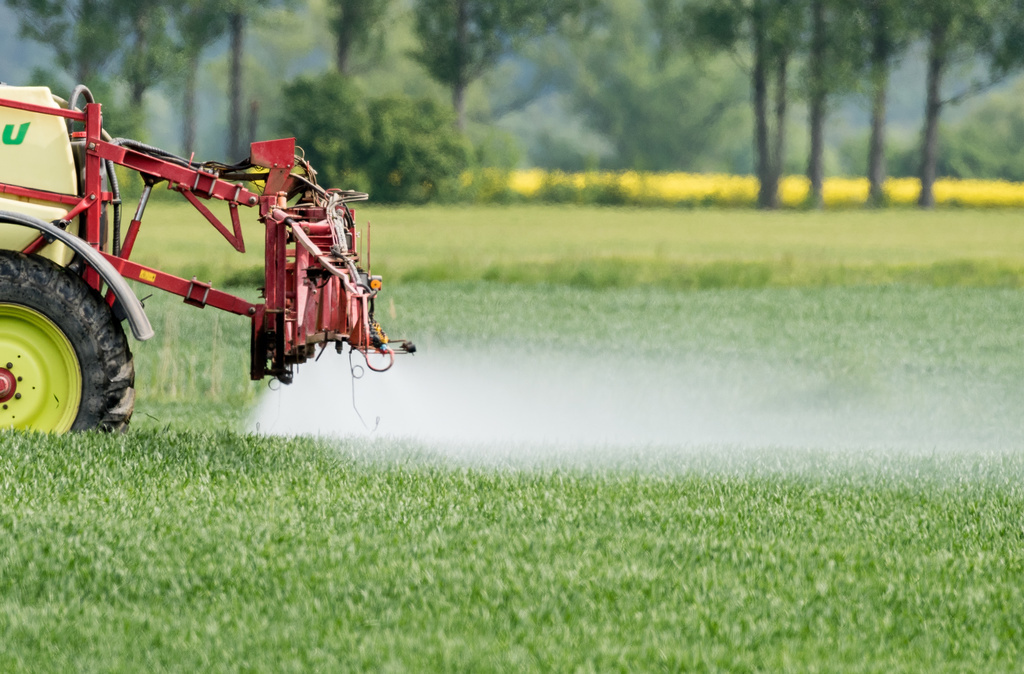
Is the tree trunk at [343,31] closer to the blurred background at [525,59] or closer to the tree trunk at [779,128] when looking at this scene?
the blurred background at [525,59]

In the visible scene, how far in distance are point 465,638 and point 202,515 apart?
2190mm

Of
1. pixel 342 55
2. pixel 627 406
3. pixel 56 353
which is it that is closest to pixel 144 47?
pixel 342 55

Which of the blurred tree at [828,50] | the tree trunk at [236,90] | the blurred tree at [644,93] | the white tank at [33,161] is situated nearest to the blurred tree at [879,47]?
the blurred tree at [828,50]

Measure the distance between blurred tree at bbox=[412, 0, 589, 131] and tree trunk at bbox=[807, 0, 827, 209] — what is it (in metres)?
9.89

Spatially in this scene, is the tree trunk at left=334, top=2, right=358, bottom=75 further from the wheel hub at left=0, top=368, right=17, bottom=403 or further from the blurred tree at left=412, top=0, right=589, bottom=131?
the wheel hub at left=0, top=368, right=17, bottom=403

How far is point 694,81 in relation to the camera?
186ft

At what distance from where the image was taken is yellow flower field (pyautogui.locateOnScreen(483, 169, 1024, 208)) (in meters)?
44.8

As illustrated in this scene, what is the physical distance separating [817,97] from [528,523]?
41724mm


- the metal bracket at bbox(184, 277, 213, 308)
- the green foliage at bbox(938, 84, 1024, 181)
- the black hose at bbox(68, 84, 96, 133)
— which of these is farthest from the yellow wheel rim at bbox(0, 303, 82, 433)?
the green foliage at bbox(938, 84, 1024, 181)

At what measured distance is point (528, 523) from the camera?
7.31m

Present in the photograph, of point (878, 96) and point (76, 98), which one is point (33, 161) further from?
point (878, 96)

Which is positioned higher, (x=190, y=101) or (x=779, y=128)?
(x=190, y=101)

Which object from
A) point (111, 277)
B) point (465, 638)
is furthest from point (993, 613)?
point (111, 277)

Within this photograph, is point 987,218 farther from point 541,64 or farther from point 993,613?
point 993,613
